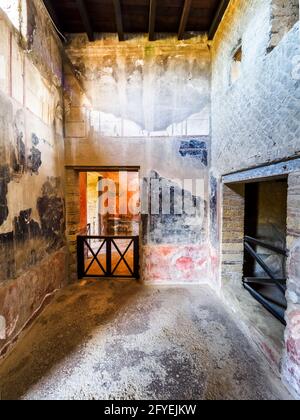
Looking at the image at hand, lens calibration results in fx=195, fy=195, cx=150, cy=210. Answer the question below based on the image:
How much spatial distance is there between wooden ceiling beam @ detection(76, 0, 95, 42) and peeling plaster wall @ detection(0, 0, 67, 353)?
596mm

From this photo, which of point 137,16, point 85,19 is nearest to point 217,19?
point 137,16

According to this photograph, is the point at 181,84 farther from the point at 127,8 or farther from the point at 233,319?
the point at 233,319

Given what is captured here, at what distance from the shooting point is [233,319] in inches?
117

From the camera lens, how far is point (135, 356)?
2.26 m

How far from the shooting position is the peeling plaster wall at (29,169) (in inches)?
91.6

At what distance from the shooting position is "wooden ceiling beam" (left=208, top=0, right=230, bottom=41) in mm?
3219

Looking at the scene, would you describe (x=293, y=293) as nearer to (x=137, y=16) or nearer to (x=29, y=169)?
(x=29, y=169)

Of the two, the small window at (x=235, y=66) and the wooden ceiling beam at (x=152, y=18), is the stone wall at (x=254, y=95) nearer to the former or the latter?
the small window at (x=235, y=66)

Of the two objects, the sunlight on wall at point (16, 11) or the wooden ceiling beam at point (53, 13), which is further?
the wooden ceiling beam at point (53, 13)

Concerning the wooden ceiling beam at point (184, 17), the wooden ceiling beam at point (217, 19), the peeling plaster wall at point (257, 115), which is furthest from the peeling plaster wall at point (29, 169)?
the peeling plaster wall at point (257, 115)

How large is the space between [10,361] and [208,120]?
4941 millimetres

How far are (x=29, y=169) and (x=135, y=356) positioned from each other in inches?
112

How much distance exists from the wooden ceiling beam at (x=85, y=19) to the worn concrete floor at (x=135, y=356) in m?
5.06

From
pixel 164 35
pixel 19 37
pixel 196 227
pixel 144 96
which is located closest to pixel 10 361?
pixel 196 227
